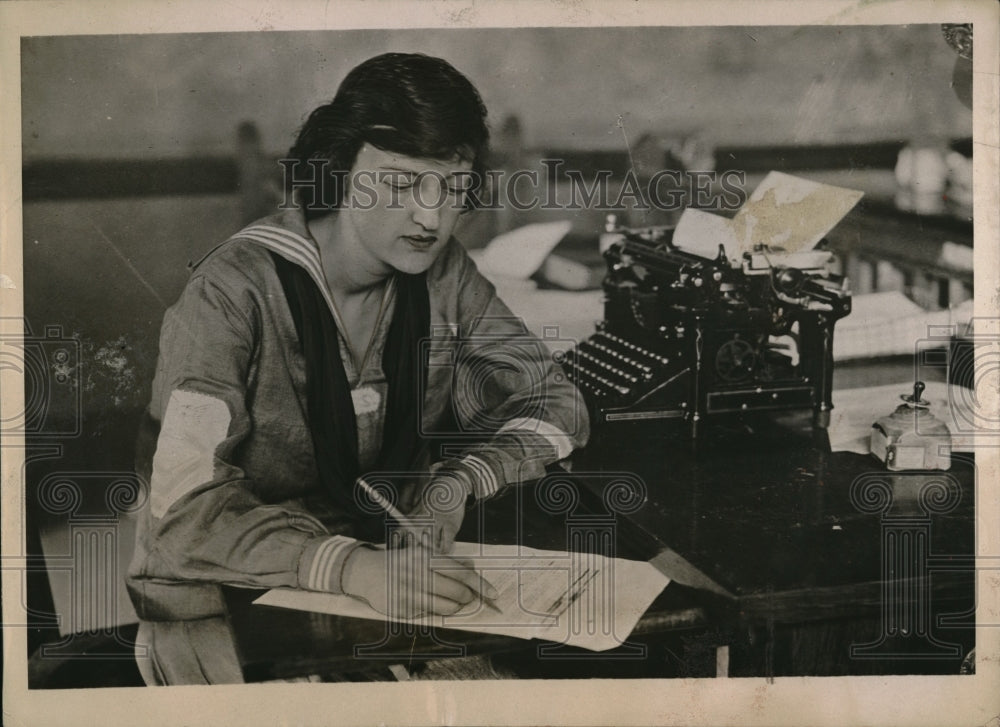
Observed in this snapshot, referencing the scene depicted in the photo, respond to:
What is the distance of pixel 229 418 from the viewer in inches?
104

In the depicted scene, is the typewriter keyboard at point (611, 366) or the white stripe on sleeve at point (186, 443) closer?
the white stripe on sleeve at point (186, 443)

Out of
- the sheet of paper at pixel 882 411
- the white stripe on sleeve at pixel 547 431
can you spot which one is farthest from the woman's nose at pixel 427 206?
the sheet of paper at pixel 882 411

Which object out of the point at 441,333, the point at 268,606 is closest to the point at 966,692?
the point at 441,333

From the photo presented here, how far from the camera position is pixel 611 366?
2787 mm

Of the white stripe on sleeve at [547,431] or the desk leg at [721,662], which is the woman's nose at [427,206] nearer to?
the white stripe on sleeve at [547,431]

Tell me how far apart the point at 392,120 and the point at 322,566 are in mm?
1380

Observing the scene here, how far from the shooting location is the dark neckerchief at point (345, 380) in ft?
8.82

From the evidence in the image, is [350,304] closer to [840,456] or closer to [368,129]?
[368,129]

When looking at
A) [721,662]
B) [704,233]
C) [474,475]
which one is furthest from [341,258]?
[721,662]

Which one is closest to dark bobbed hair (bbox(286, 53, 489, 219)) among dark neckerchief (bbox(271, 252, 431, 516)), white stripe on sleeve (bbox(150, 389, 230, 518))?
dark neckerchief (bbox(271, 252, 431, 516))

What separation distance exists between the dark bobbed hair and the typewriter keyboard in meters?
0.68

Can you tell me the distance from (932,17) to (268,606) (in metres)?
2.81

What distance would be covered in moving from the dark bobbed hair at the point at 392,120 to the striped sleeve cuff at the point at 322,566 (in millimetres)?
1024

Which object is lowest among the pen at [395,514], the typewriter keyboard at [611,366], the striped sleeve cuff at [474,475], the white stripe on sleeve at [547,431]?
the pen at [395,514]
